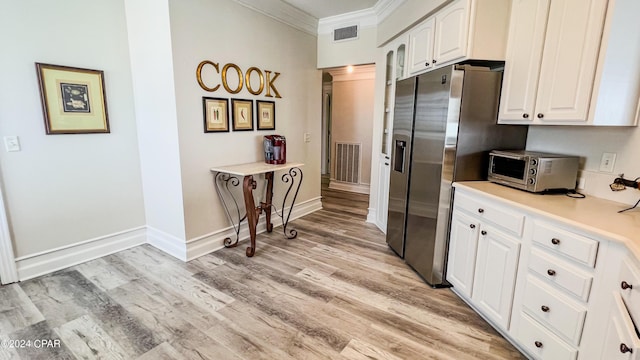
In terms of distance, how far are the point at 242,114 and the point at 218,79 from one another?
445mm

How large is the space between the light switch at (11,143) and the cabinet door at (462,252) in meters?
3.57

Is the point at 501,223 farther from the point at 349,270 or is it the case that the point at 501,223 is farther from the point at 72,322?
the point at 72,322

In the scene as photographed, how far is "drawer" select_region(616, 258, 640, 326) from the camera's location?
1.07 m

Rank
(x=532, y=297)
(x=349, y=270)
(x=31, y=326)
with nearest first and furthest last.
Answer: (x=532, y=297)
(x=31, y=326)
(x=349, y=270)

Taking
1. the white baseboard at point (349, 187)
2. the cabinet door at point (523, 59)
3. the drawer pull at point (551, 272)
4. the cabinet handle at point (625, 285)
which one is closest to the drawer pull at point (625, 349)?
the cabinet handle at point (625, 285)

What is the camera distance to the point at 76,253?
2.75 meters

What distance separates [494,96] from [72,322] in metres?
3.46

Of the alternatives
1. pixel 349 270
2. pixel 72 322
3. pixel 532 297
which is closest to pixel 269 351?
pixel 349 270

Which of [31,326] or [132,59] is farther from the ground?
[132,59]

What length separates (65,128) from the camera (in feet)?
8.43

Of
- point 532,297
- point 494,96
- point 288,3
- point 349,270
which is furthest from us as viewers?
point 288,3

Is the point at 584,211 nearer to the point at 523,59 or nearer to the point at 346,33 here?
the point at 523,59

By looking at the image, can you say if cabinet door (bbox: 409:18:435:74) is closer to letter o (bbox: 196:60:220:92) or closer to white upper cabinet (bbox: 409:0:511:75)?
white upper cabinet (bbox: 409:0:511:75)

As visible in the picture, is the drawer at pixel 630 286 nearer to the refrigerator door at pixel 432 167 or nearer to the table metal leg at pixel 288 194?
the refrigerator door at pixel 432 167
